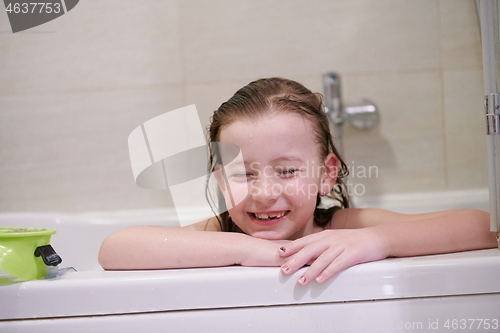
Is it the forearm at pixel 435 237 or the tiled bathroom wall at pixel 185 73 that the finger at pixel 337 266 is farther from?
the tiled bathroom wall at pixel 185 73

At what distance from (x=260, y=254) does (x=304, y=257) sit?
56 millimetres

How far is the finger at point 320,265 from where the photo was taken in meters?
0.49

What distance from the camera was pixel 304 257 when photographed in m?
0.51

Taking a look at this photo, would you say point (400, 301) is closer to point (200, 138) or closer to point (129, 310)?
point (129, 310)

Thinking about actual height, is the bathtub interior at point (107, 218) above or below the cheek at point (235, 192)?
below

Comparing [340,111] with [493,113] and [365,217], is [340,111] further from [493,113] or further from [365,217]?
[493,113]

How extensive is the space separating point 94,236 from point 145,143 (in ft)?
0.90

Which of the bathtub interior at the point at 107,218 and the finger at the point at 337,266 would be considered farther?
the bathtub interior at the point at 107,218

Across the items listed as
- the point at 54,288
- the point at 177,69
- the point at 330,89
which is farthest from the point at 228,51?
the point at 54,288

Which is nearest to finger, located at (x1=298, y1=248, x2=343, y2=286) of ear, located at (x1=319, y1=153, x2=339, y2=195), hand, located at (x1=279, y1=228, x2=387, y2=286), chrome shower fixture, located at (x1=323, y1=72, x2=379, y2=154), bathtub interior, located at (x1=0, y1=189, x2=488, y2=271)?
hand, located at (x1=279, y1=228, x2=387, y2=286)

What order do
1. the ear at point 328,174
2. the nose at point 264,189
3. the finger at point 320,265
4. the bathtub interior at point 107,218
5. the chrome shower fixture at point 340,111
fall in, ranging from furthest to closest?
the chrome shower fixture at point 340,111 < the bathtub interior at point 107,218 < the ear at point 328,174 < the nose at point 264,189 < the finger at point 320,265

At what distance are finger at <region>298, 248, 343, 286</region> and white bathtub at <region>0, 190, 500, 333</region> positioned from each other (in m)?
0.01

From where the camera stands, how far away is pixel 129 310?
0.49m

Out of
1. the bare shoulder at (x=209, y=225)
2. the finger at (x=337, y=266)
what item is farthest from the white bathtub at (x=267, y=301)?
the bare shoulder at (x=209, y=225)
